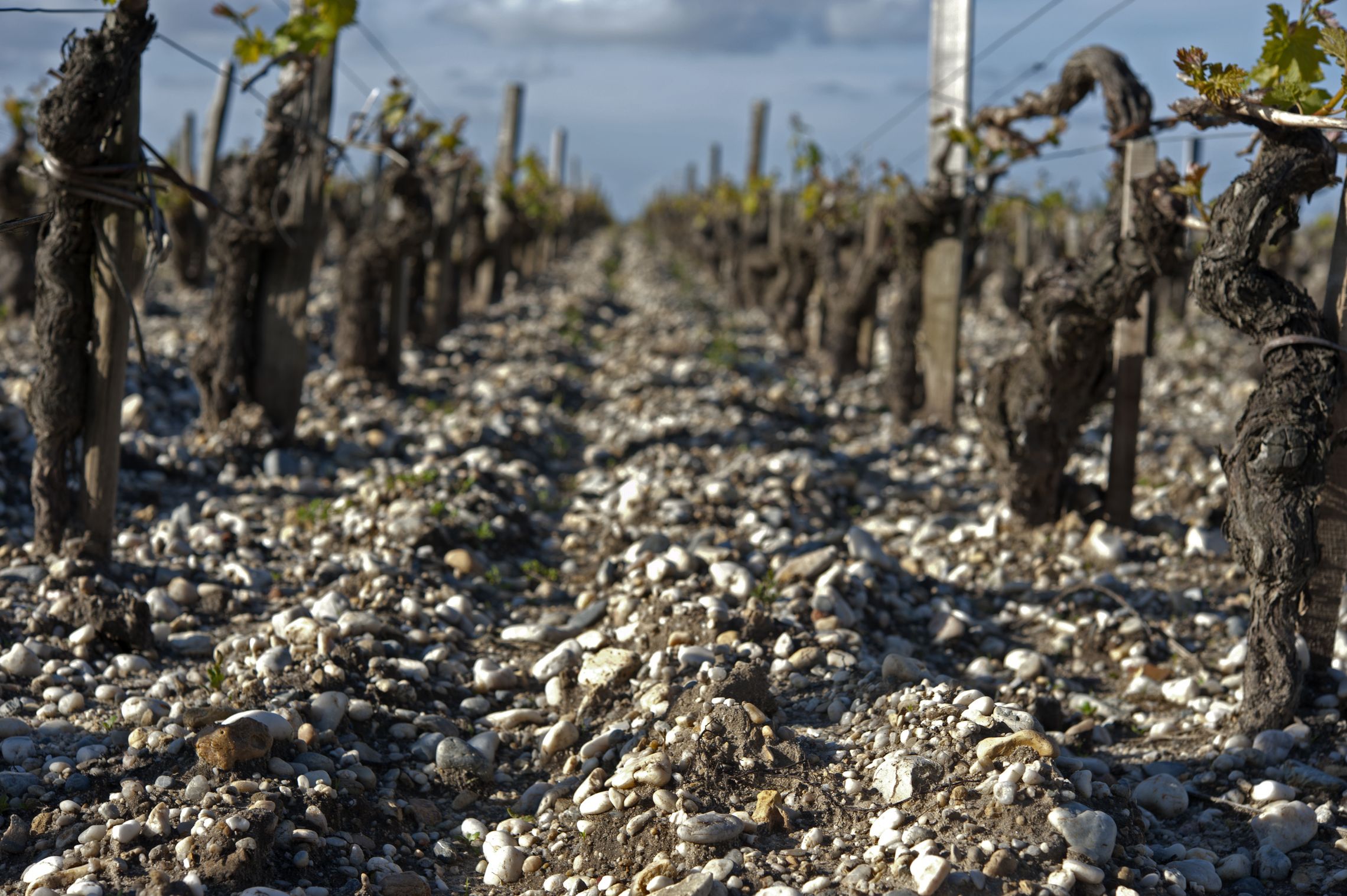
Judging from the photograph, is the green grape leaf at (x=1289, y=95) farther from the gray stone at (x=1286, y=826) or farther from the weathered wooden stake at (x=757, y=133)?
the weathered wooden stake at (x=757, y=133)

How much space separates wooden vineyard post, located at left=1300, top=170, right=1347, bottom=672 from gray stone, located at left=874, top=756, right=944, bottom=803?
192cm

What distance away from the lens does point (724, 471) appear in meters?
7.98

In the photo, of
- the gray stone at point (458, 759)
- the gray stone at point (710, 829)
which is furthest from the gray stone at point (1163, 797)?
the gray stone at point (458, 759)

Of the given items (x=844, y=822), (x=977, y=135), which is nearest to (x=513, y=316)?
(x=977, y=135)

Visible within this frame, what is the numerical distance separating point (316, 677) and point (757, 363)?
10917 mm

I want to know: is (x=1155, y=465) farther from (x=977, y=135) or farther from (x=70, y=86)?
(x=70, y=86)

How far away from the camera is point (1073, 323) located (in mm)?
6016

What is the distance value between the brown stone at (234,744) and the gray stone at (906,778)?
1961mm

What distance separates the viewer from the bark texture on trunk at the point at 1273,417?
12.9 feet

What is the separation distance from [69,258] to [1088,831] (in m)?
4.86

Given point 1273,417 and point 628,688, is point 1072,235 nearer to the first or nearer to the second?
point 1273,417

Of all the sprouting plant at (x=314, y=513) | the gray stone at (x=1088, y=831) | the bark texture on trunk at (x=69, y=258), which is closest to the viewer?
the gray stone at (x=1088, y=831)

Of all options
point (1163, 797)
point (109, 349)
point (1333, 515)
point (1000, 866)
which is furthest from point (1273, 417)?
point (109, 349)

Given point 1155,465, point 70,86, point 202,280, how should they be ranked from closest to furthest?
point 70,86 < point 1155,465 < point 202,280
